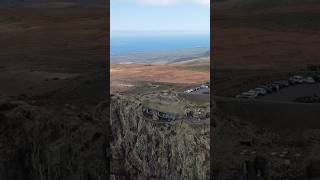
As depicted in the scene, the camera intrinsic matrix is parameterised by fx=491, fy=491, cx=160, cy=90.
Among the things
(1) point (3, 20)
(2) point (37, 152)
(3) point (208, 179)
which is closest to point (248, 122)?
(3) point (208, 179)

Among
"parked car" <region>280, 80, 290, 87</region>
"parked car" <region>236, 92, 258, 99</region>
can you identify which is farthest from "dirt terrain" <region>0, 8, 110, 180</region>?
"parked car" <region>280, 80, 290, 87</region>

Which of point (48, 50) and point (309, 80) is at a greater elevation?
point (48, 50)

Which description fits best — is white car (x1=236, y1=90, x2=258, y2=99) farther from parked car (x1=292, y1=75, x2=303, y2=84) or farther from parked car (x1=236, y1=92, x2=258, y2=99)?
parked car (x1=292, y1=75, x2=303, y2=84)

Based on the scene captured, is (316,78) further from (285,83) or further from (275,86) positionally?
(275,86)

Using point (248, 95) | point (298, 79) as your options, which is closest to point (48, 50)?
point (248, 95)

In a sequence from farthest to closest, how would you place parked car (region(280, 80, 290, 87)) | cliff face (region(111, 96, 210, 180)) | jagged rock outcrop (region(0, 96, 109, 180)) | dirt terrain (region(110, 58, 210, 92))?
1. dirt terrain (region(110, 58, 210, 92))
2. cliff face (region(111, 96, 210, 180))
3. jagged rock outcrop (region(0, 96, 109, 180))
4. parked car (region(280, 80, 290, 87))

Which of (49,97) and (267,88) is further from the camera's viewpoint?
(49,97)

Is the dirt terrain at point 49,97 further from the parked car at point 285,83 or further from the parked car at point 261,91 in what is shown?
the parked car at point 285,83

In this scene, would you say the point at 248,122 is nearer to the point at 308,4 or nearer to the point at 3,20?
the point at 308,4
